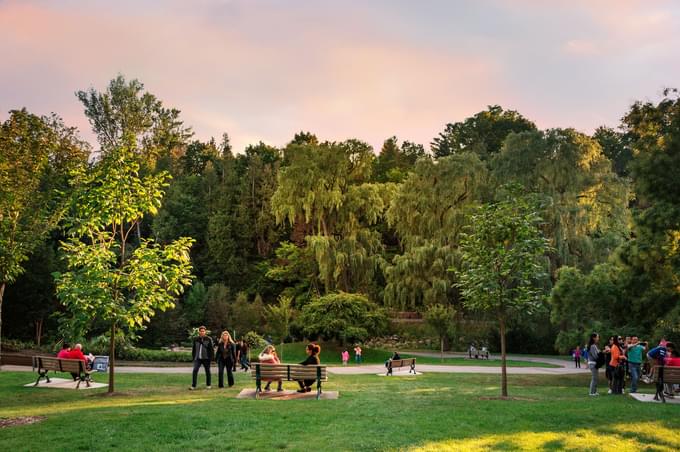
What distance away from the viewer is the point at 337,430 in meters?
9.76

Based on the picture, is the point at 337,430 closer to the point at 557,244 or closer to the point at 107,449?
the point at 107,449

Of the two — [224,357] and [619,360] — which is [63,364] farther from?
[619,360]

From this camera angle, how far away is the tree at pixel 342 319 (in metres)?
38.2

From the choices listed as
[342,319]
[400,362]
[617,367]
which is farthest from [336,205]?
[617,367]

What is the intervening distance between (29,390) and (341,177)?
3563 centimetres

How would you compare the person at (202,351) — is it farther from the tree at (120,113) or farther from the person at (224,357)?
the tree at (120,113)

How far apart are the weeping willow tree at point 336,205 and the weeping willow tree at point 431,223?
285 centimetres

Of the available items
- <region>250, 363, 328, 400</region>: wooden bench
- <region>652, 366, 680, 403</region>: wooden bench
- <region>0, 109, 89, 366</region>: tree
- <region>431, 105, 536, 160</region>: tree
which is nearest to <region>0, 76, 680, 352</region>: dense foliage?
<region>0, 109, 89, 366</region>: tree

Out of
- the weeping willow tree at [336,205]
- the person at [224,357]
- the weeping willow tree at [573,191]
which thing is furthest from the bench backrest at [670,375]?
the weeping willow tree at [336,205]

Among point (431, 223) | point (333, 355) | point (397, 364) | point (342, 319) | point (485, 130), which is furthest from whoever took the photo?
point (485, 130)

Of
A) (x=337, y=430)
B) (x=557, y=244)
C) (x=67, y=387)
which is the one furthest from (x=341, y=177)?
(x=337, y=430)

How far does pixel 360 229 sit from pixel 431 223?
22.7 feet

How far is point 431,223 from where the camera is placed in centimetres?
4588

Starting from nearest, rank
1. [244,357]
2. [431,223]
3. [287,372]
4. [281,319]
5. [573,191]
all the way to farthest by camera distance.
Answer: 1. [287,372]
2. [244,357]
3. [573,191]
4. [281,319]
5. [431,223]
